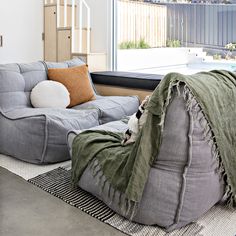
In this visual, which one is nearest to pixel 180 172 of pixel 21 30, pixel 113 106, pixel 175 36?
pixel 113 106

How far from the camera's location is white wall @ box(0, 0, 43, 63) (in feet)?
17.0

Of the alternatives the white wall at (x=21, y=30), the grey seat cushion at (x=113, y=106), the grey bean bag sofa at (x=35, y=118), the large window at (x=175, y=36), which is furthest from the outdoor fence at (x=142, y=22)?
the grey bean bag sofa at (x=35, y=118)

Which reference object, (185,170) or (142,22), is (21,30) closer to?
(142,22)

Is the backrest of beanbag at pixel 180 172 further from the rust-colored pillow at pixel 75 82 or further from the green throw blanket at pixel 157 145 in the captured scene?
the rust-colored pillow at pixel 75 82

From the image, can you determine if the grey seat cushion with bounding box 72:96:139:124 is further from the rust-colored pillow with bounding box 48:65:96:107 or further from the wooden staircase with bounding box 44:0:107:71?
the wooden staircase with bounding box 44:0:107:71

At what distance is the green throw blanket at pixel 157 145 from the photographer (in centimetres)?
188

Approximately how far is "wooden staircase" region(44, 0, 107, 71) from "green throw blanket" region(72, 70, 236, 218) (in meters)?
2.95

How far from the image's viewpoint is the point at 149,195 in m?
1.94

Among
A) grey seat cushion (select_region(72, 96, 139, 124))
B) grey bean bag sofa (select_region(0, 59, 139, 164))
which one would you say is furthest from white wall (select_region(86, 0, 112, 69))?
grey bean bag sofa (select_region(0, 59, 139, 164))

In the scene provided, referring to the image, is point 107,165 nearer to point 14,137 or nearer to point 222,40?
point 14,137

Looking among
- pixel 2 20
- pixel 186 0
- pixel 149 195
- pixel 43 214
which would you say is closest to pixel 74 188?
pixel 43 214

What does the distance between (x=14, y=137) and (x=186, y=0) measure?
287 centimetres

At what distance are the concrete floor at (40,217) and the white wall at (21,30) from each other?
320cm

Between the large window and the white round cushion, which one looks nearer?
the white round cushion
